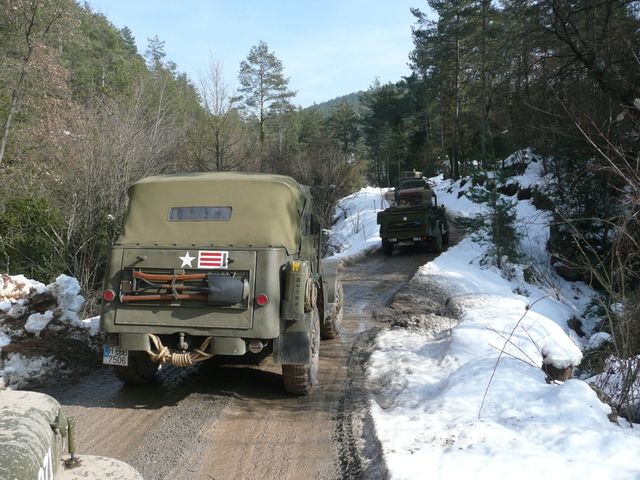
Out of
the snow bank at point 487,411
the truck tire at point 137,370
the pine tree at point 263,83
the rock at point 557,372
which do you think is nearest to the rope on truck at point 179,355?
the truck tire at point 137,370

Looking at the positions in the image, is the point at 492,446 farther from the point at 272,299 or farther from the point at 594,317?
the point at 594,317

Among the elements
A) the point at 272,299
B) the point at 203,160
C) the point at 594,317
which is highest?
the point at 203,160

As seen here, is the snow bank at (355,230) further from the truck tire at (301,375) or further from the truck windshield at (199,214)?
the truck windshield at (199,214)

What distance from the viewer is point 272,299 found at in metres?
5.46

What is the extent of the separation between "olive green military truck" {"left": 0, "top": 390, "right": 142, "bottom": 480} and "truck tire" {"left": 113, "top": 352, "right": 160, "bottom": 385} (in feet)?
11.3

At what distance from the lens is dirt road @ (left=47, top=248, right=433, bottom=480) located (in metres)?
4.46

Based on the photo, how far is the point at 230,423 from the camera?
5.33 metres

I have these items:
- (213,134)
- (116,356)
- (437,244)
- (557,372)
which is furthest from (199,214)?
(213,134)

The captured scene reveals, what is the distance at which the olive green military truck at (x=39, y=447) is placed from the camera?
194cm

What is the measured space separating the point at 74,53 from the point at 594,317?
102ft

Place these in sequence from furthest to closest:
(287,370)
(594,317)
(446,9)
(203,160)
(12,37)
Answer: (446,9), (203,160), (12,37), (594,317), (287,370)

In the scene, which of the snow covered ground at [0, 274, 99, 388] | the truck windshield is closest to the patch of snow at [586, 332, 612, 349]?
the truck windshield

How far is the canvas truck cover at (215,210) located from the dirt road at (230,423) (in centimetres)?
172

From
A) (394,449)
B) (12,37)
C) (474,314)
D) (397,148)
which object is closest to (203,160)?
(12,37)
